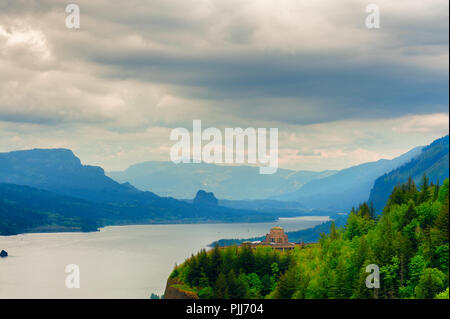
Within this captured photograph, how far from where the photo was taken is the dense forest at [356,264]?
322ft

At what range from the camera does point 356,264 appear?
10519 cm

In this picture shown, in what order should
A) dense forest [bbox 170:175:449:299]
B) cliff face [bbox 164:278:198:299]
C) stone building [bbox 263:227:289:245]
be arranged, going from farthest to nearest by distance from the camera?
1. stone building [bbox 263:227:289:245]
2. cliff face [bbox 164:278:198:299]
3. dense forest [bbox 170:175:449:299]

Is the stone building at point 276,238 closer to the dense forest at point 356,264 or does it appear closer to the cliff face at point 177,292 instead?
the dense forest at point 356,264

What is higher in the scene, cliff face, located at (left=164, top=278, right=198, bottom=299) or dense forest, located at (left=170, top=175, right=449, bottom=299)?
dense forest, located at (left=170, top=175, right=449, bottom=299)

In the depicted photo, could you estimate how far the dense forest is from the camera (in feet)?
322

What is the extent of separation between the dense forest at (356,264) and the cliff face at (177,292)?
500 mm

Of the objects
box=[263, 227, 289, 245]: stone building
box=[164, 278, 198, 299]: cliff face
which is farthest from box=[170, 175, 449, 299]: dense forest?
box=[263, 227, 289, 245]: stone building

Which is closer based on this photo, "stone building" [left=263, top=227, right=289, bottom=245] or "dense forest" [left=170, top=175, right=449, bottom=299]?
"dense forest" [left=170, top=175, right=449, bottom=299]

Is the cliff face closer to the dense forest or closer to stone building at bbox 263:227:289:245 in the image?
the dense forest

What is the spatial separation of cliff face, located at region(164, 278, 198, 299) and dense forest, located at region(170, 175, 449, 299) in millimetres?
500
